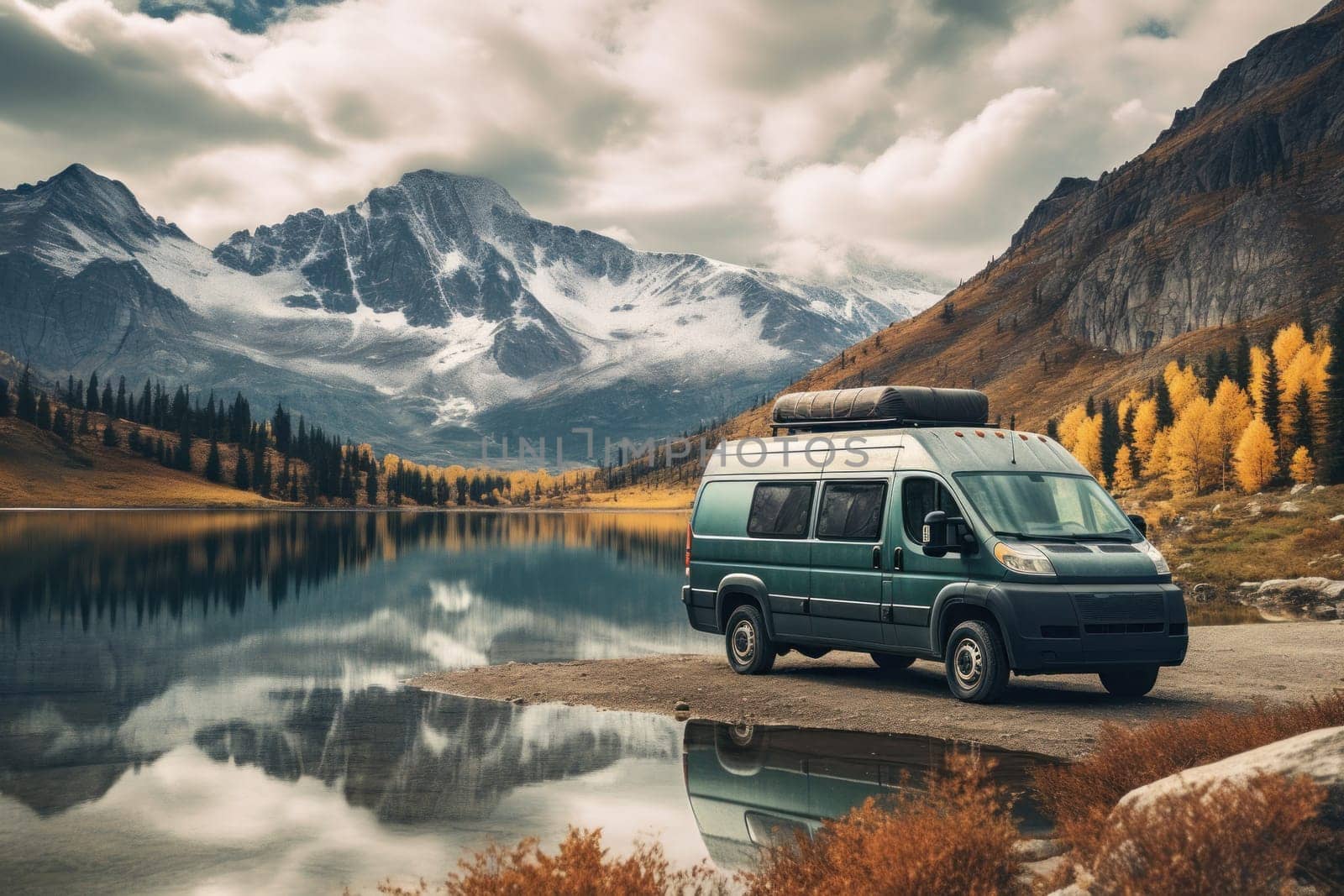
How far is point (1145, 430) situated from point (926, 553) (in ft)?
354

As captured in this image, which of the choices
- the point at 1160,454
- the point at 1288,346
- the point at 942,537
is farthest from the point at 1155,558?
the point at 1288,346

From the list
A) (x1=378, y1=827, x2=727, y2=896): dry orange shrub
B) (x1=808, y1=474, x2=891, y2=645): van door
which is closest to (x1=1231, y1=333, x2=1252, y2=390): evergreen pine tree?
(x1=808, y1=474, x2=891, y2=645): van door

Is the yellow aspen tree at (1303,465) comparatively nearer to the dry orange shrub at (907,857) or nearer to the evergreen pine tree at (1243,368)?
the evergreen pine tree at (1243,368)

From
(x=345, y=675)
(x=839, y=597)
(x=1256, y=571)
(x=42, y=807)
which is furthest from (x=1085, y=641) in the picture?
(x=1256, y=571)

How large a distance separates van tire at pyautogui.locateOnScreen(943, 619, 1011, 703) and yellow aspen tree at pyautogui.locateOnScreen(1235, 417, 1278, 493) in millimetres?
77423

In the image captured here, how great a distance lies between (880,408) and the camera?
692 inches

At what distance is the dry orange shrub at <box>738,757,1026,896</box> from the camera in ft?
21.1

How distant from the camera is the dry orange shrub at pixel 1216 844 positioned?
5.84 m

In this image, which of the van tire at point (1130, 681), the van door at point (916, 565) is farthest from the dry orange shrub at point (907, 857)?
the van tire at point (1130, 681)

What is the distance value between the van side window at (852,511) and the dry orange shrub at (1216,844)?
1029cm

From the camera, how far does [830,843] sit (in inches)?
281

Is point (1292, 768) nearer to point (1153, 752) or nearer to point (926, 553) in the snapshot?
point (1153, 752)

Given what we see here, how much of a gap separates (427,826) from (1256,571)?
47.8 meters

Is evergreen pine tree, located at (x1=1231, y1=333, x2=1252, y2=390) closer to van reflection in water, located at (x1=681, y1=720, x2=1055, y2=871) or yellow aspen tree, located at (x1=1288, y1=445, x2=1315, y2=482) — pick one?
yellow aspen tree, located at (x1=1288, y1=445, x2=1315, y2=482)
